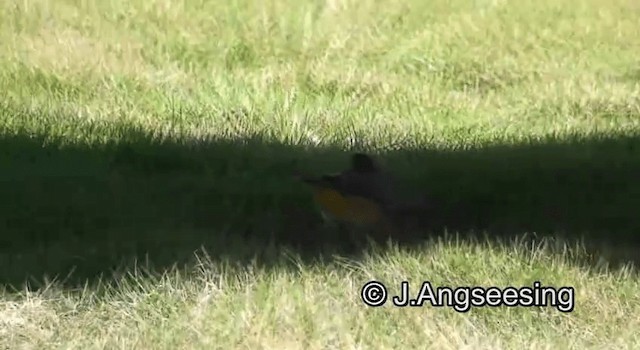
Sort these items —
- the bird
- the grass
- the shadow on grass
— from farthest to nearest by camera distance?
the bird < the shadow on grass < the grass

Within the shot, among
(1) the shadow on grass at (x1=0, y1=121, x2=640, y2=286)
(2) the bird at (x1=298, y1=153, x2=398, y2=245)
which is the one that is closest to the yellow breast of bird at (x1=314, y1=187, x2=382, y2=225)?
(2) the bird at (x1=298, y1=153, x2=398, y2=245)

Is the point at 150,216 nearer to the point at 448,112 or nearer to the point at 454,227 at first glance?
the point at 454,227

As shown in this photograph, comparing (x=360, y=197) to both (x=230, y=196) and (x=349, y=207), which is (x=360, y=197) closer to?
(x=349, y=207)

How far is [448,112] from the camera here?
8250 millimetres

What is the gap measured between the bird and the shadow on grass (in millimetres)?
140

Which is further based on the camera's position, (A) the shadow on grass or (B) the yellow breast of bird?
(B) the yellow breast of bird

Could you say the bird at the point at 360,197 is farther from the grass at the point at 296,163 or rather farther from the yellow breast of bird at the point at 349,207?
the grass at the point at 296,163

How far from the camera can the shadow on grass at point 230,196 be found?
4.92 meters

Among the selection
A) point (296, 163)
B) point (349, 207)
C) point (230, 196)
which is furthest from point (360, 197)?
point (296, 163)

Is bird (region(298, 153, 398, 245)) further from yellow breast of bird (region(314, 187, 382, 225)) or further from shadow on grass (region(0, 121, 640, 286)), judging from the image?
shadow on grass (region(0, 121, 640, 286))

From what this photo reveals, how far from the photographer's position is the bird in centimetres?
510

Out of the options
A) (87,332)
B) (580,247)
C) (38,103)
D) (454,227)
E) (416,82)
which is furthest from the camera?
(416,82)

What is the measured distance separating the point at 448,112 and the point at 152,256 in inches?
154

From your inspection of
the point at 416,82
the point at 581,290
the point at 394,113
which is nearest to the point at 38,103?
the point at 394,113
